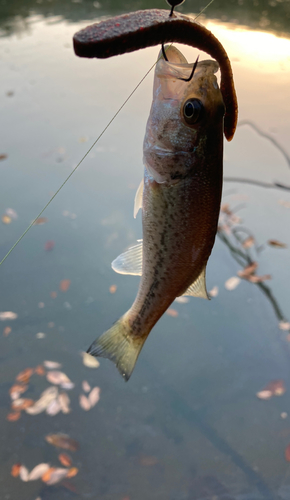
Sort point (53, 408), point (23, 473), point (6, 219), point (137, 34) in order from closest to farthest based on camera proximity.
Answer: point (137, 34) < point (23, 473) < point (53, 408) < point (6, 219)

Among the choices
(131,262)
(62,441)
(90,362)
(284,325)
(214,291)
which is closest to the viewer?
(131,262)

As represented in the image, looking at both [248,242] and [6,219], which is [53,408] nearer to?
[6,219]

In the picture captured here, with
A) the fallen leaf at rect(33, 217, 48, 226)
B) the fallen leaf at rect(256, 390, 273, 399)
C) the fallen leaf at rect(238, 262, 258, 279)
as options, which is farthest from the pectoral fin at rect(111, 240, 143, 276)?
the fallen leaf at rect(33, 217, 48, 226)

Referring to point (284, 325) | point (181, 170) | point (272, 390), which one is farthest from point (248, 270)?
point (181, 170)

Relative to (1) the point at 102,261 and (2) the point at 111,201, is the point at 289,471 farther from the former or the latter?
(2) the point at 111,201

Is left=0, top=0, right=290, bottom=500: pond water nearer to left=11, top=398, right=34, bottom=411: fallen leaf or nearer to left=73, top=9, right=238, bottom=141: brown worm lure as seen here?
left=11, top=398, right=34, bottom=411: fallen leaf

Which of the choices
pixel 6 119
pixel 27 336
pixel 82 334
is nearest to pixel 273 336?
pixel 82 334
